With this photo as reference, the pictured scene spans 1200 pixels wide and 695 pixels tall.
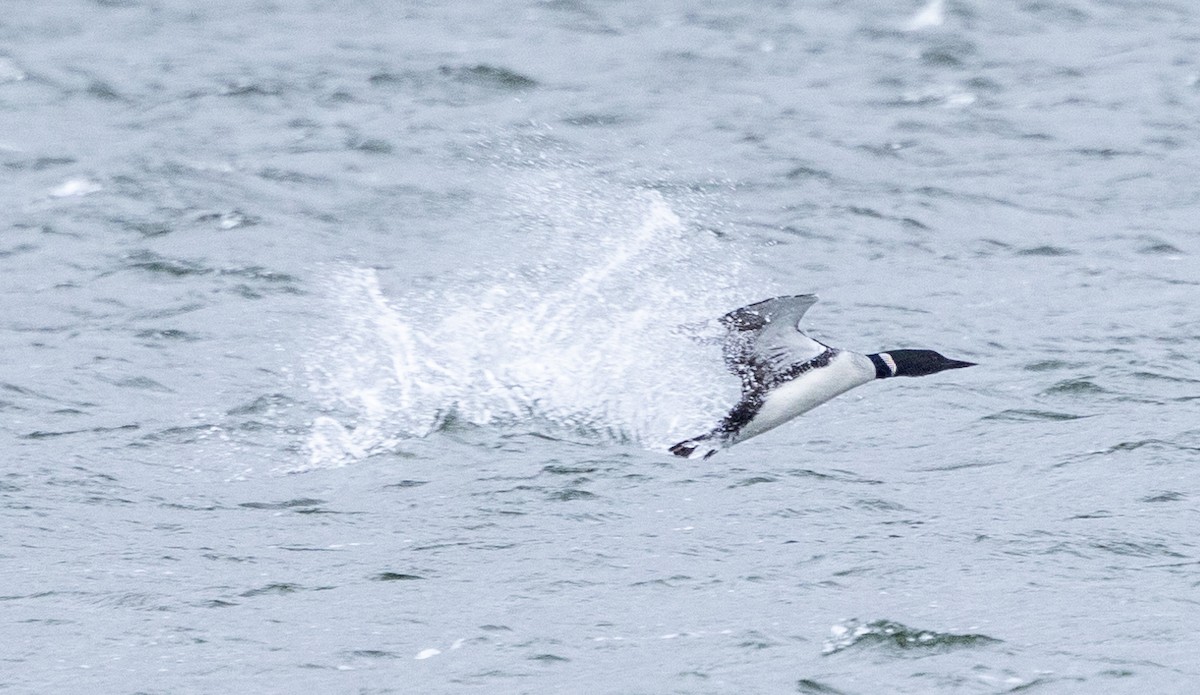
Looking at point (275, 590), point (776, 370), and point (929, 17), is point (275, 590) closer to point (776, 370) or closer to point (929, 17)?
point (776, 370)

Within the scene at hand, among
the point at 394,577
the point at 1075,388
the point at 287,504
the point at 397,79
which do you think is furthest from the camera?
the point at 397,79

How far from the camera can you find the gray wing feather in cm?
829

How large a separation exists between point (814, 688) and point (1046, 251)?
5945 mm

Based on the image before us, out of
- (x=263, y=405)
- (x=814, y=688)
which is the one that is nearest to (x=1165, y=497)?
(x=814, y=688)

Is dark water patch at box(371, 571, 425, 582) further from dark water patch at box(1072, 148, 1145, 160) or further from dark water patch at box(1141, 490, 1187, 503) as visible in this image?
dark water patch at box(1072, 148, 1145, 160)

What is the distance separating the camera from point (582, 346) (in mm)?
9641

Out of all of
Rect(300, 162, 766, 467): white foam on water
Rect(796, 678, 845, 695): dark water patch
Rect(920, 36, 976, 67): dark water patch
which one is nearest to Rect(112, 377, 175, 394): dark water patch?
Rect(300, 162, 766, 467): white foam on water

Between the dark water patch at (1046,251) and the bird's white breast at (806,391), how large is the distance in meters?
3.24

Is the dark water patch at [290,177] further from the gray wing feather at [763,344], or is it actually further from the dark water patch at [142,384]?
the gray wing feather at [763,344]

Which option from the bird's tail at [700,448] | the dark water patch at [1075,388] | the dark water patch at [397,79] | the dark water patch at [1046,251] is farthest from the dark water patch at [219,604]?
the dark water patch at [397,79]

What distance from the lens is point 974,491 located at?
7.86 m

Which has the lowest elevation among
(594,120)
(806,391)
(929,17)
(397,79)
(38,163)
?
(38,163)

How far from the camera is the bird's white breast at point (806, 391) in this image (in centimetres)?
807

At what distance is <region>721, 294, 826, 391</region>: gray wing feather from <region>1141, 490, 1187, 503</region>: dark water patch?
1550mm
